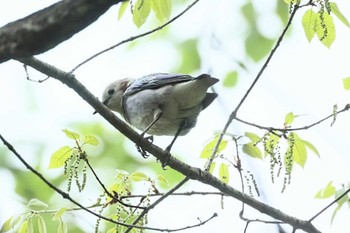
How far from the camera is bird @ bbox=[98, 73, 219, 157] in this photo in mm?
3729

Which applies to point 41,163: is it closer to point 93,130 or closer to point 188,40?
point 93,130

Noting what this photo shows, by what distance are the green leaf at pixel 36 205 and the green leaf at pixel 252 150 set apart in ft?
3.09

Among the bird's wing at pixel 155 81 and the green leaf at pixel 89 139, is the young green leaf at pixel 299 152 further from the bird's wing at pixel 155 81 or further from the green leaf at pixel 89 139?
the bird's wing at pixel 155 81

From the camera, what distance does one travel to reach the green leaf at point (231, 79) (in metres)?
4.41

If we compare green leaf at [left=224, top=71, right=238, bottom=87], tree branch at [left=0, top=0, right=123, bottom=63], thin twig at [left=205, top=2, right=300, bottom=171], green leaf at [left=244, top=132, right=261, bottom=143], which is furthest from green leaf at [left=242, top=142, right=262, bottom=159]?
tree branch at [left=0, top=0, right=123, bottom=63]

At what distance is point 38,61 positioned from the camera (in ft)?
7.05

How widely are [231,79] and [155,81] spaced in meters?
0.67

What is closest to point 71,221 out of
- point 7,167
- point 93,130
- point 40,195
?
point 40,195

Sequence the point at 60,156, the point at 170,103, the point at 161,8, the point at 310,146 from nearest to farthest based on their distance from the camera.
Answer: the point at 161,8 < the point at 60,156 < the point at 310,146 < the point at 170,103

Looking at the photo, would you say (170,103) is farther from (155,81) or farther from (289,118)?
(289,118)

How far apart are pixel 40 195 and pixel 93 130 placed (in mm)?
1054

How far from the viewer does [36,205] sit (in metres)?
2.64

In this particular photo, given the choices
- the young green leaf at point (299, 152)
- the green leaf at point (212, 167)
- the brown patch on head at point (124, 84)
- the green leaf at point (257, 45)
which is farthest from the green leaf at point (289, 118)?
the brown patch on head at point (124, 84)

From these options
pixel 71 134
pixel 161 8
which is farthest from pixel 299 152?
pixel 71 134
